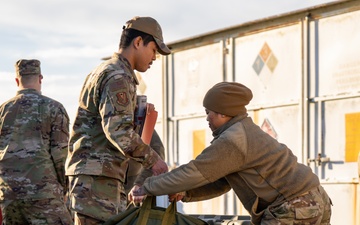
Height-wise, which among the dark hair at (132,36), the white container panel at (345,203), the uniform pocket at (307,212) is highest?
the dark hair at (132,36)

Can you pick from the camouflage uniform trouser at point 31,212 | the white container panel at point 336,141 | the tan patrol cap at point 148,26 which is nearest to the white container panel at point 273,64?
the white container panel at point 336,141

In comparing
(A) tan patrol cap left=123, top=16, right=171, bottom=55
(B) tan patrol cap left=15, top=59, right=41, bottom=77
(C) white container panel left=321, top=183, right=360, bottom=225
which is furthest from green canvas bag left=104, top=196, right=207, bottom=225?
(C) white container panel left=321, top=183, right=360, bottom=225

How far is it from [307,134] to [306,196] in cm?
437

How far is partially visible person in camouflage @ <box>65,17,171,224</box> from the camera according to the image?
4.20 metres

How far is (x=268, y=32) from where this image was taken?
870 cm

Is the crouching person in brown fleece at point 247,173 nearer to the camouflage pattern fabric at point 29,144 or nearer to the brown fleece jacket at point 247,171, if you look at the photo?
the brown fleece jacket at point 247,171

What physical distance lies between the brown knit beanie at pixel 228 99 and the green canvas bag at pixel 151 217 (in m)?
0.53

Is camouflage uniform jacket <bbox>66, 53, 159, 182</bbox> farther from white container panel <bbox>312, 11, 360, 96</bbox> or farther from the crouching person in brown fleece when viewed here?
white container panel <bbox>312, 11, 360, 96</bbox>

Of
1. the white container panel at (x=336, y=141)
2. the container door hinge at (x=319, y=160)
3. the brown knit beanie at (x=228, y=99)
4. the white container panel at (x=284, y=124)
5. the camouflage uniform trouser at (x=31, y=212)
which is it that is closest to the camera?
the brown knit beanie at (x=228, y=99)

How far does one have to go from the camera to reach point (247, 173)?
3.86m

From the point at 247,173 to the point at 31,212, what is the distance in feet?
8.76

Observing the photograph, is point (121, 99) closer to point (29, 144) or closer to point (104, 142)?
point (104, 142)

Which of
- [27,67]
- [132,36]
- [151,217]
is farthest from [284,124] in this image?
[151,217]

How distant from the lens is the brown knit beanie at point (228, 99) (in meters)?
3.90
